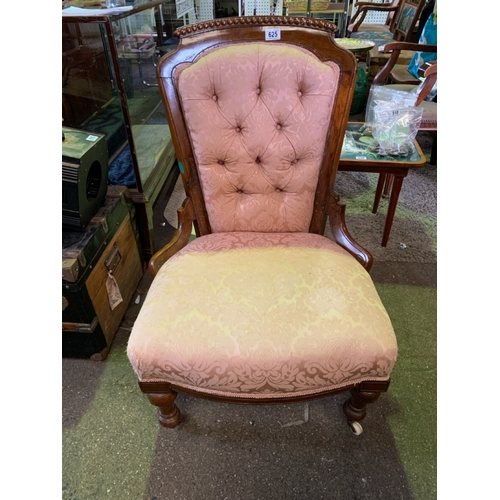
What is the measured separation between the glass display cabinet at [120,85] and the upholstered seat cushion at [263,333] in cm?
77

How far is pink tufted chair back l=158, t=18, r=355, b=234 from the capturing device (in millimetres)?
1012

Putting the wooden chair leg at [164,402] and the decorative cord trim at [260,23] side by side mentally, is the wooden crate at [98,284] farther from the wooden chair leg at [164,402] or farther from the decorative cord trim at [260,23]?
the decorative cord trim at [260,23]

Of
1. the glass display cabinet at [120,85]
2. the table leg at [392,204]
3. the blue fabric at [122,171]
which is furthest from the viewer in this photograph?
the table leg at [392,204]

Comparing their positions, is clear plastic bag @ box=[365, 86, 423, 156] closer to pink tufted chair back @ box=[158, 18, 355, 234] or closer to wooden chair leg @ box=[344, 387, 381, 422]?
pink tufted chair back @ box=[158, 18, 355, 234]

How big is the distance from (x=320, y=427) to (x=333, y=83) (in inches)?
42.9

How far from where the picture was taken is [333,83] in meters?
1.02

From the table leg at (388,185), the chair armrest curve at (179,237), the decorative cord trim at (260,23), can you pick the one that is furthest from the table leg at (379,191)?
the chair armrest curve at (179,237)

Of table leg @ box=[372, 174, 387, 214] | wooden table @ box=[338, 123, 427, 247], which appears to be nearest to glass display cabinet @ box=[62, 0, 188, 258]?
wooden table @ box=[338, 123, 427, 247]

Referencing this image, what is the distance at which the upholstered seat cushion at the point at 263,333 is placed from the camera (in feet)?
2.81

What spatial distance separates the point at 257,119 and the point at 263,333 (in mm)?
641

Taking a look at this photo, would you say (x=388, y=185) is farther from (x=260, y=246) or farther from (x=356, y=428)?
(x=356, y=428)

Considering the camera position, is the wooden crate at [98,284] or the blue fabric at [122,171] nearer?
the wooden crate at [98,284]

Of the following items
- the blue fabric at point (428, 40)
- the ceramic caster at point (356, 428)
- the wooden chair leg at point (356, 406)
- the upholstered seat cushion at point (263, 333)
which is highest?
the blue fabric at point (428, 40)

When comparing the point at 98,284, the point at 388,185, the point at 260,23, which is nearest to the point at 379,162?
the point at 388,185
